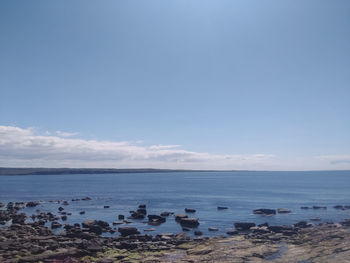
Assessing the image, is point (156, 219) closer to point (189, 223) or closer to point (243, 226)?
point (189, 223)

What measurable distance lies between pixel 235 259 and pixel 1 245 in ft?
89.0

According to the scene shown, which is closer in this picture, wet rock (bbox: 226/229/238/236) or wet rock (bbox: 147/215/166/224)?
wet rock (bbox: 226/229/238/236)

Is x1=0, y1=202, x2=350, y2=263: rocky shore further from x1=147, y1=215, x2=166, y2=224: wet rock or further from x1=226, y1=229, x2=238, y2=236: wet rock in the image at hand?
x1=147, y1=215, x2=166, y2=224: wet rock

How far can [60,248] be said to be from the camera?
3428 centimetres

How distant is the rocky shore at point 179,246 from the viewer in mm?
30562

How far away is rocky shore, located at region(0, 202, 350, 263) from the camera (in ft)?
100

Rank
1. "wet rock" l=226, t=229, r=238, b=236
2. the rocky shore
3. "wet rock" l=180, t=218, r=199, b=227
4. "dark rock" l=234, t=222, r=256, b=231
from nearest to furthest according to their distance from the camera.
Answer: the rocky shore → "wet rock" l=226, t=229, r=238, b=236 → "dark rock" l=234, t=222, r=256, b=231 → "wet rock" l=180, t=218, r=199, b=227

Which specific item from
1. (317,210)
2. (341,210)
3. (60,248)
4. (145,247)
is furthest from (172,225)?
(341,210)

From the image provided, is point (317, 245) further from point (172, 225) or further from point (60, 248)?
point (60, 248)

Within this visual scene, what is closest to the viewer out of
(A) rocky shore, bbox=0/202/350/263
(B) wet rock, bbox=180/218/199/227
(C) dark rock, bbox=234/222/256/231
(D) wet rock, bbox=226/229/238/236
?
(A) rocky shore, bbox=0/202/350/263

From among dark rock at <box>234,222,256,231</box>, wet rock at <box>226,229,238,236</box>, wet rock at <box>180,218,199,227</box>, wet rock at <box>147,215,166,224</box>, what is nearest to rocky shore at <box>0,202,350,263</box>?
wet rock at <box>226,229,238,236</box>

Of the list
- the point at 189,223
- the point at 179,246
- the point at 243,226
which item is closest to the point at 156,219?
the point at 189,223

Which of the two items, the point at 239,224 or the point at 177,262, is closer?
the point at 177,262

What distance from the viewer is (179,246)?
122 feet
